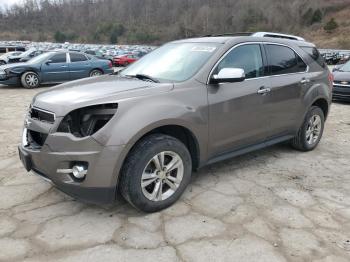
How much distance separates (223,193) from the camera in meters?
3.89

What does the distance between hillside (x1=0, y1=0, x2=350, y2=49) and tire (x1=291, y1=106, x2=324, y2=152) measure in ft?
254

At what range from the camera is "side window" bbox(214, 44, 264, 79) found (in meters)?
3.97

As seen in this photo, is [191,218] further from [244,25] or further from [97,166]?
[244,25]

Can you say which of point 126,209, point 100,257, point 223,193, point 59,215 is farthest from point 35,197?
point 223,193

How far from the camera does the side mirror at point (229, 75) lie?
3.59 metres

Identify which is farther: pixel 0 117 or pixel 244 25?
pixel 244 25

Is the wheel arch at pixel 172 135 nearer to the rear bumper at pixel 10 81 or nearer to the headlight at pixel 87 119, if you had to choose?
the headlight at pixel 87 119

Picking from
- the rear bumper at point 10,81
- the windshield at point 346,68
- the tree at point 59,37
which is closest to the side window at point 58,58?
the rear bumper at point 10,81

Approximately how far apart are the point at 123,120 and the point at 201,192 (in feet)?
4.57

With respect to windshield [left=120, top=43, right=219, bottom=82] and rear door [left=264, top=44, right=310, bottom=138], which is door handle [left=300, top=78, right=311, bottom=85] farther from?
windshield [left=120, top=43, right=219, bottom=82]

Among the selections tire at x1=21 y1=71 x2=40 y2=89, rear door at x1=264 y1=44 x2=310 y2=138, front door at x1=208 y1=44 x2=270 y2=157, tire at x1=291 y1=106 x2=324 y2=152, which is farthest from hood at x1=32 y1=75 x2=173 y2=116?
tire at x1=21 y1=71 x2=40 y2=89

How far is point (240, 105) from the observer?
3957 millimetres

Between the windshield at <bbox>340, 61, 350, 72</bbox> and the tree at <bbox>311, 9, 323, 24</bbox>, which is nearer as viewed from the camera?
the windshield at <bbox>340, 61, 350, 72</bbox>

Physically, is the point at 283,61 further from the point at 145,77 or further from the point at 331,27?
the point at 331,27
